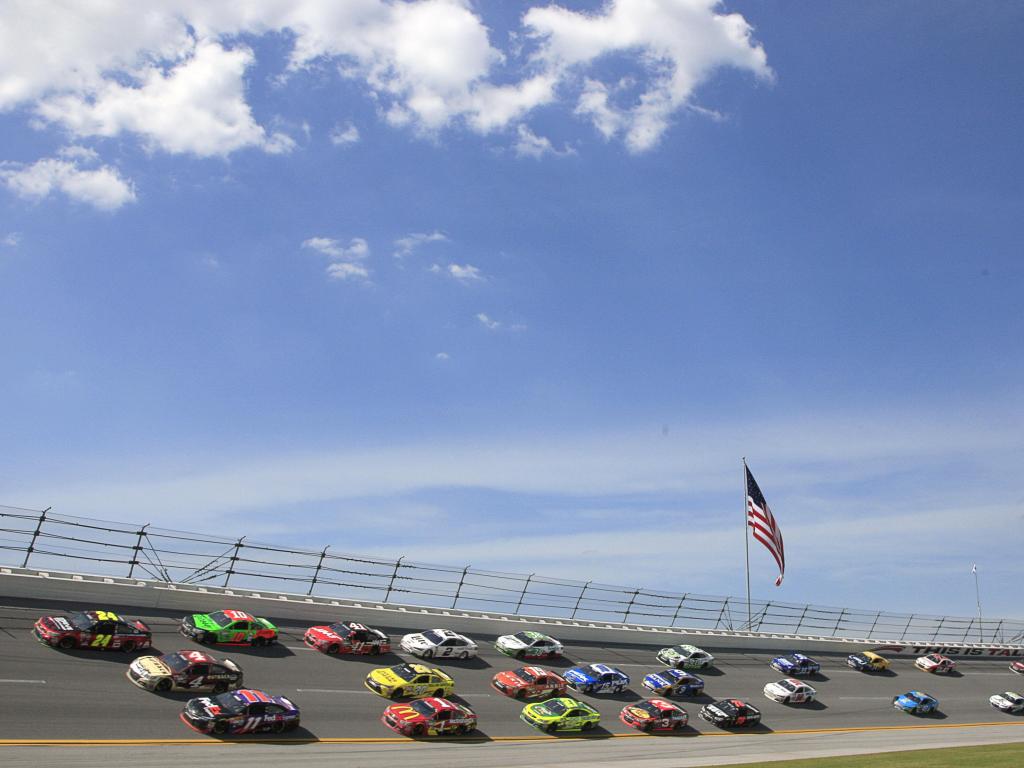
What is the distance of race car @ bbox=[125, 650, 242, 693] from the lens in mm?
28672

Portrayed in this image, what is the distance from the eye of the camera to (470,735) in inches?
1265

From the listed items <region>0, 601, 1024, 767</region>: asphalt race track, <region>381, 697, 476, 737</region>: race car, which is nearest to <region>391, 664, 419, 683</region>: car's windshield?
<region>0, 601, 1024, 767</region>: asphalt race track

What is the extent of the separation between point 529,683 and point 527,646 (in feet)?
21.2

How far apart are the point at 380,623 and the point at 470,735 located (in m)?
13.2

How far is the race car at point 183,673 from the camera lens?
28672 millimetres

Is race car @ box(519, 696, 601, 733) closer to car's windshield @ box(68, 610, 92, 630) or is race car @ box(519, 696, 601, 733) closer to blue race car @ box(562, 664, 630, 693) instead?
blue race car @ box(562, 664, 630, 693)

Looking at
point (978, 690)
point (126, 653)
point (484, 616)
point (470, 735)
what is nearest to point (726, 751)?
point (470, 735)

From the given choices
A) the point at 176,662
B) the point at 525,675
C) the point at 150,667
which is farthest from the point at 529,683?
the point at 150,667

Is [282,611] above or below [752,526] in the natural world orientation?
below

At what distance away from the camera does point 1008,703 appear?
53.6m

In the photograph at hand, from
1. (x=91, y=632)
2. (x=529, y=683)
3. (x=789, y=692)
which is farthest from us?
(x=789, y=692)

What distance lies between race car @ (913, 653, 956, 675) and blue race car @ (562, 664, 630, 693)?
33.1m

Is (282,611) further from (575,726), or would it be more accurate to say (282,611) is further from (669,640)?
(669,640)

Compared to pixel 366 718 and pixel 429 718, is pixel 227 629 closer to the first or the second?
pixel 366 718
